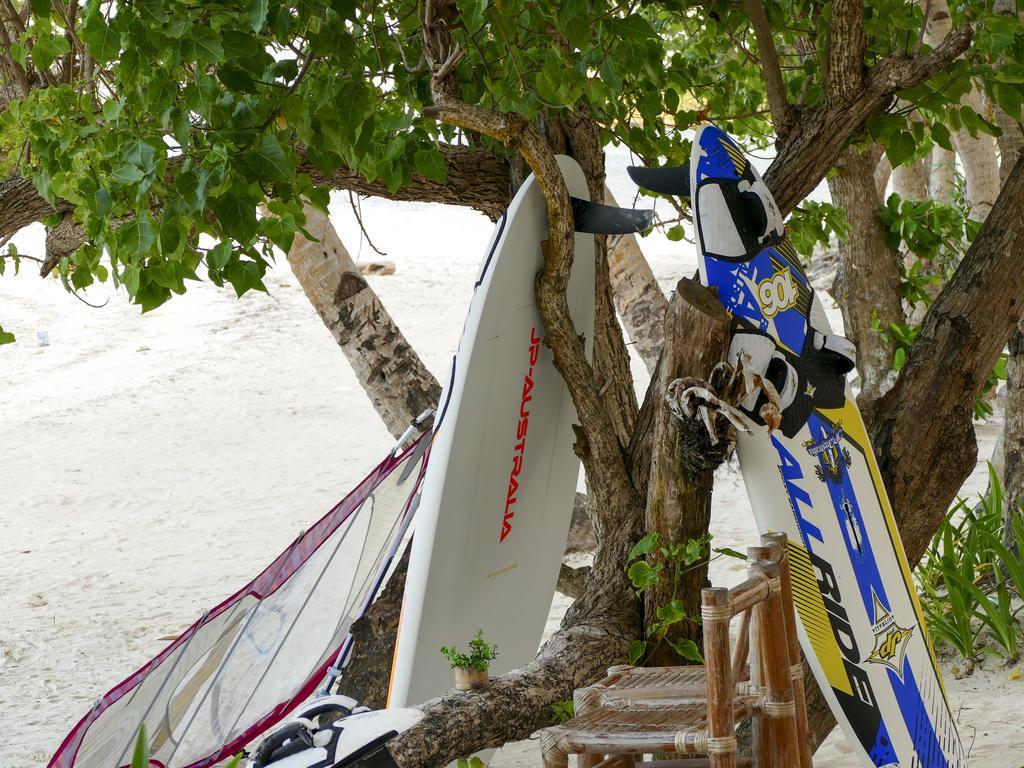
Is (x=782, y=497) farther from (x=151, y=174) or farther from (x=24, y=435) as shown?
(x=24, y=435)

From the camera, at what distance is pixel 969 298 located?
2533 millimetres

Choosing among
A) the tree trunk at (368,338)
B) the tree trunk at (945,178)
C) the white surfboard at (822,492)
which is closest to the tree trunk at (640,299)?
the tree trunk at (368,338)

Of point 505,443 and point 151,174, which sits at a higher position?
point 151,174

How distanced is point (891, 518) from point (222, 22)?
1801 mm

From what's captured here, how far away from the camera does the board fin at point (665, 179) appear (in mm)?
2447

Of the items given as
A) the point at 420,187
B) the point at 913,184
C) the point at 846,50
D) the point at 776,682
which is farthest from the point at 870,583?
the point at 913,184

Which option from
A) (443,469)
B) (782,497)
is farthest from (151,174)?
(782,497)

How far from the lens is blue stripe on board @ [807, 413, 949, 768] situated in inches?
94.0

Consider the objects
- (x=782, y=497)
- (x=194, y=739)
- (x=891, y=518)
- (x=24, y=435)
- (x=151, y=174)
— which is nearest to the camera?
(x=151, y=174)

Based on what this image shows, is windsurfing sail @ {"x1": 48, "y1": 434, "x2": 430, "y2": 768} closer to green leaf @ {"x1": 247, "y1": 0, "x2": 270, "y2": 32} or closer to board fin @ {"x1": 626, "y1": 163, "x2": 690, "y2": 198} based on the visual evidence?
board fin @ {"x1": 626, "y1": 163, "x2": 690, "y2": 198}

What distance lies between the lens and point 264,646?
2875mm

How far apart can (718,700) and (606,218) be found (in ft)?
4.40

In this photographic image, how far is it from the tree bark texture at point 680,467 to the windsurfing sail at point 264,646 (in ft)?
2.42

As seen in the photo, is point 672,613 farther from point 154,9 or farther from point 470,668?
point 154,9
